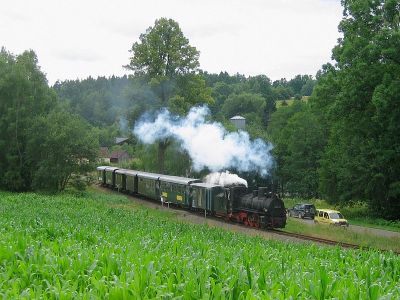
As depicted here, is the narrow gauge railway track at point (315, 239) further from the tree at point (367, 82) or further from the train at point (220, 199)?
the tree at point (367, 82)

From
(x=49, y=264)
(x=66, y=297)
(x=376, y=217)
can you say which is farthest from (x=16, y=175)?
(x=66, y=297)

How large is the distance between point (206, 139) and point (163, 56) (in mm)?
10740

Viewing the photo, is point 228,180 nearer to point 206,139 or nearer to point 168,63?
point 206,139

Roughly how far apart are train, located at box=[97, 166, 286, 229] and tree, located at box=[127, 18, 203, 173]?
7739 mm

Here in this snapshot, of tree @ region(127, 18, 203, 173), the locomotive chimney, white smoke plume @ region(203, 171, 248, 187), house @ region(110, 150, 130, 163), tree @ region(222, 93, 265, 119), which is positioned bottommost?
the locomotive chimney

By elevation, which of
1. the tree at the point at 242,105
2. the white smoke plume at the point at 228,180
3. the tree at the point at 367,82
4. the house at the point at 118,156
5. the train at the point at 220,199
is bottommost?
the train at the point at 220,199

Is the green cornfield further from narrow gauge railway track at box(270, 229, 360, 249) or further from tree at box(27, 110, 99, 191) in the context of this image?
tree at box(27, 110, 99, 191)

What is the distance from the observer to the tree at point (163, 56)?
164ft

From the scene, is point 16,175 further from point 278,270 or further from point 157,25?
point 278,270

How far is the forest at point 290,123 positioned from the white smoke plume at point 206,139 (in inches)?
44.6

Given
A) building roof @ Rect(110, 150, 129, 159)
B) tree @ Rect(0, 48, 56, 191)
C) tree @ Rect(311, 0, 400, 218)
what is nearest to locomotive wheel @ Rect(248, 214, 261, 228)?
tree @ Rect(311, 0, 400, 218)

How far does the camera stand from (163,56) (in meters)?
50.7

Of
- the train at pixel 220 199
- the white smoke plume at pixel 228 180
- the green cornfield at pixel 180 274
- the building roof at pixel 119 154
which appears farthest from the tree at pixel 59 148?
the building roof at pixel 119 154

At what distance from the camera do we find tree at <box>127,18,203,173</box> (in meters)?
50.0
